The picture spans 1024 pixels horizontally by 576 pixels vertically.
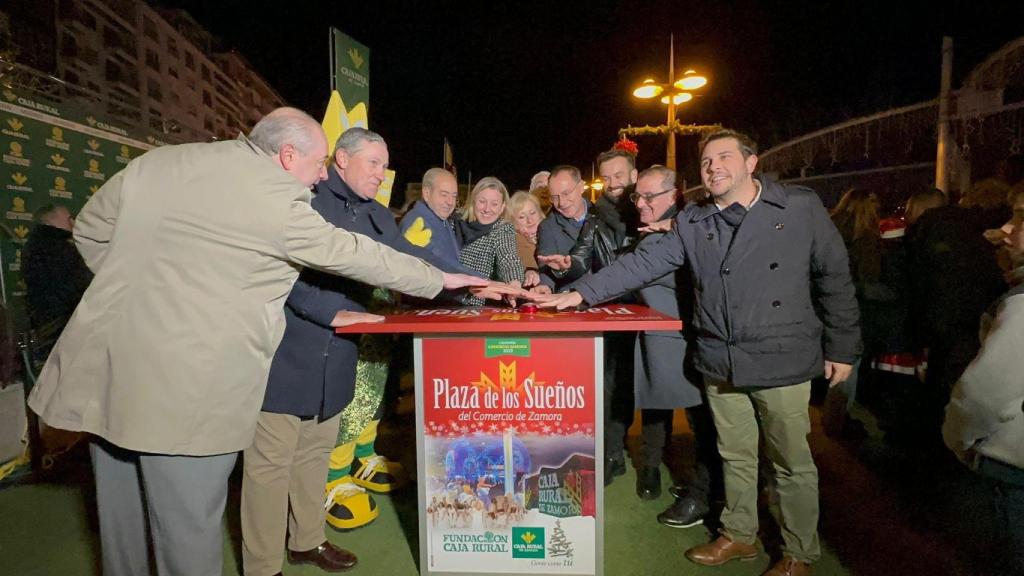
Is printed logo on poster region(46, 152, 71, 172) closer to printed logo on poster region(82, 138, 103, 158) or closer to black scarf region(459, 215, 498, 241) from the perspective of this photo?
printed logo on poster region(82, 138, 103, 158)

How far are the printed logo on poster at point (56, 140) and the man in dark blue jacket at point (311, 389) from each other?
3.23 meters

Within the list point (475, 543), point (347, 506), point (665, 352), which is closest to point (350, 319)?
point (475, 543)

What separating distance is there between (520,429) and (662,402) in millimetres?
1003

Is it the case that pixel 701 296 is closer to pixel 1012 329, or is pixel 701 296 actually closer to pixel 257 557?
pixel 1012 329

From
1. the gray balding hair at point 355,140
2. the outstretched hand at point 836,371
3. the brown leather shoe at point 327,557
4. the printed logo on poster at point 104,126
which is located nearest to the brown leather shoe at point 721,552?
the outstretched hand at point 836,371

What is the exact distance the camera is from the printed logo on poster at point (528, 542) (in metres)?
2.55

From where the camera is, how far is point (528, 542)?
256 centimetres

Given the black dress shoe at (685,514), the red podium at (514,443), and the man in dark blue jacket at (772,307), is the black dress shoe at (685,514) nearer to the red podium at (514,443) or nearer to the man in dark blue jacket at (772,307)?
the man in dark blue jacket at (772,307)

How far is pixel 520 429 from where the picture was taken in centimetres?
249

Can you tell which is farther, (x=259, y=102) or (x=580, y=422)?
(x=259, y=102)

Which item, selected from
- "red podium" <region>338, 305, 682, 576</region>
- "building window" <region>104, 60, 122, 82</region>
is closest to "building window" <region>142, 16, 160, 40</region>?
"building window" <region>104, 60, 122, 82</region>

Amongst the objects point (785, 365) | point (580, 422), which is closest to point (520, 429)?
point (580, 422)

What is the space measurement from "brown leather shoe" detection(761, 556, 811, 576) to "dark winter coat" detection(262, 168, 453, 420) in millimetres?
2265

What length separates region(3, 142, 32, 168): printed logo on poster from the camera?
154 inches
